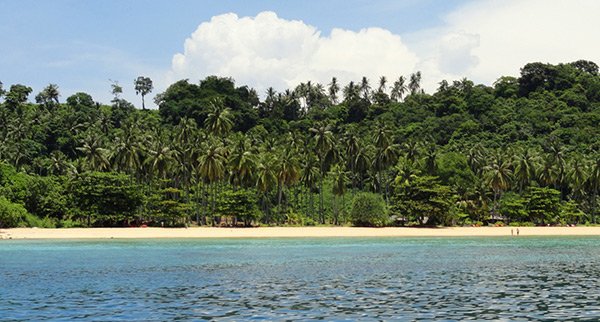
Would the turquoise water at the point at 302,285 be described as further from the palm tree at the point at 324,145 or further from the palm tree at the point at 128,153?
A: the palm tree at the point at 324,145

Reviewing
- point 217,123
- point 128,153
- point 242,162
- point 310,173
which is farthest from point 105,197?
point 310,173

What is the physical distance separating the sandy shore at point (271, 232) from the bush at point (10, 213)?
1786 millimetres

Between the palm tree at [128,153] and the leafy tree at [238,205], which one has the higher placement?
the palm tree at [128,153]

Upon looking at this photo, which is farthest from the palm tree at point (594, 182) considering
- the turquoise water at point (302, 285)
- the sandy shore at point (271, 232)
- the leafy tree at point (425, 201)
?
the turquoise water at point (302, 285)

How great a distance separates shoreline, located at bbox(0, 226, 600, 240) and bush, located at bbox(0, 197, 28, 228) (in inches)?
56.8

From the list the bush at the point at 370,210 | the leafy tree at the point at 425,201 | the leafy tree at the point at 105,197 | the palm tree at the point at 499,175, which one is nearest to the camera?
the leafy tree at the point at 105,197

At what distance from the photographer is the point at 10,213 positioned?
88.8 meters

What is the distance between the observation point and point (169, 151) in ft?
354

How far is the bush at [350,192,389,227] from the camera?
342 feet

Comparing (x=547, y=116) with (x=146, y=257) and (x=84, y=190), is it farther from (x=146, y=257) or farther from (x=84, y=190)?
(x=146, y=257)

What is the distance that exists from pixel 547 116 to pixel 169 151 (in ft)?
357

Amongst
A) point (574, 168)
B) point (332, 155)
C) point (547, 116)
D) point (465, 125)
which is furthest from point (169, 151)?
point (547, 116)

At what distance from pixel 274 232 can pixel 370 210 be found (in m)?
18.5

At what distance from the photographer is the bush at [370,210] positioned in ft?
342
